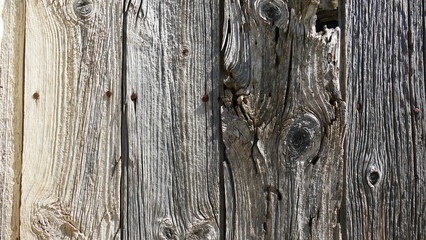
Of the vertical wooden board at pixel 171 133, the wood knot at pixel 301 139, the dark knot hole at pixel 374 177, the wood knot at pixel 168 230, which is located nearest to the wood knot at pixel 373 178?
the dark knot hole at pixel 374 177

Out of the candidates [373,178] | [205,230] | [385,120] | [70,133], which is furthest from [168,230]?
[385,120]

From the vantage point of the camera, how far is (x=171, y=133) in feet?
6.62

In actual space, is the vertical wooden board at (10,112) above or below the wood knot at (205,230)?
above

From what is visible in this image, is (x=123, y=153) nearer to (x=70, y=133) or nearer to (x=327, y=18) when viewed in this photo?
(x=70, y=133)

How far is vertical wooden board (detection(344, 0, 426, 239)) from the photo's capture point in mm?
2004

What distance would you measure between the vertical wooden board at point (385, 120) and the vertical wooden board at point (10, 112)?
104 cm

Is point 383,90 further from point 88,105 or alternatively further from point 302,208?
point 88,105

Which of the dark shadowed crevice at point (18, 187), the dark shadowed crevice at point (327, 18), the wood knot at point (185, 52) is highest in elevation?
the dark shadowed crevice at point (327, 18)

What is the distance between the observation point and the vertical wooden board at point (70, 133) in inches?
78.9

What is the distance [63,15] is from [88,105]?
0.30 meters

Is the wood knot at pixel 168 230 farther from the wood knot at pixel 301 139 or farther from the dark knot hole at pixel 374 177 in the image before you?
the dark knot hole at pixel 374 177

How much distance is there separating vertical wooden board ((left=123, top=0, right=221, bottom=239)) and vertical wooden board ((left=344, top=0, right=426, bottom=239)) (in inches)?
17.1

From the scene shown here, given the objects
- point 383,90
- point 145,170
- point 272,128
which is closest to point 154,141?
point 145,170

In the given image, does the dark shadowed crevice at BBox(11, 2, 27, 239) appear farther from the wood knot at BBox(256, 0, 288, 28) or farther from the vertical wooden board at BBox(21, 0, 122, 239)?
the wood knot at BBox(256, 0, 288, 28)
